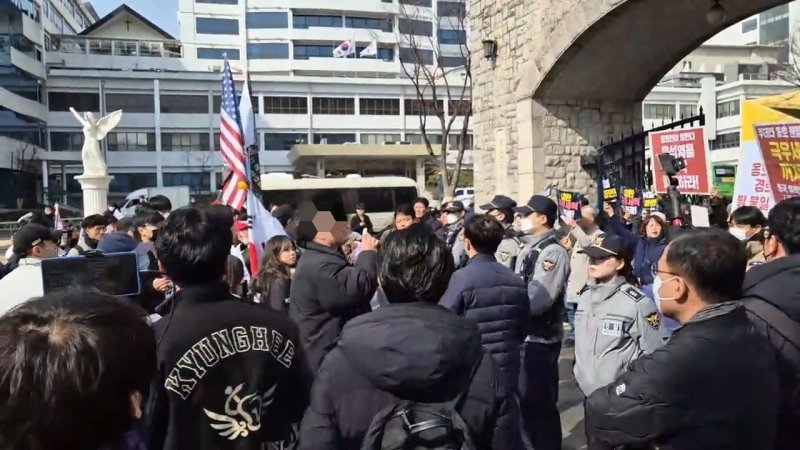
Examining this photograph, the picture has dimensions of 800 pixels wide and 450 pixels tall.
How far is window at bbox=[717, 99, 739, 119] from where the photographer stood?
4541cm

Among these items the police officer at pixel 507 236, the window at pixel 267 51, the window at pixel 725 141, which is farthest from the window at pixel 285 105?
the police officer at pixel 507 236

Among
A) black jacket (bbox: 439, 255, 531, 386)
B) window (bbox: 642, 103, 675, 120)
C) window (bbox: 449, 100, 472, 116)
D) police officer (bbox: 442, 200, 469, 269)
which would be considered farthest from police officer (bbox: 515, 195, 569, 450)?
window (bbox: 642, 103, 675, 120)

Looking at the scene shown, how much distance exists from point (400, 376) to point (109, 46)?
5515 cm

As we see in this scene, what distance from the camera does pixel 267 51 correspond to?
5350cm

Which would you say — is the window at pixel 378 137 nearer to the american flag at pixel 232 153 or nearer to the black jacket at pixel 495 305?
the american flag at pixel 232 153

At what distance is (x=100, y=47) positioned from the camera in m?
49.8

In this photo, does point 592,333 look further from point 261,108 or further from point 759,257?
point 261,108

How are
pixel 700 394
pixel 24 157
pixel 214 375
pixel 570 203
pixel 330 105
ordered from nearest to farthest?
pixel 700 394 < pixel 214 375 < pixel 570 203 < pixel 24 157 < pixel 330 105

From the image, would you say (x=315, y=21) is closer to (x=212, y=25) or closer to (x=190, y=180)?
(x=212, y=25)

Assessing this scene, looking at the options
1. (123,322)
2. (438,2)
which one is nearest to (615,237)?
(123,322)

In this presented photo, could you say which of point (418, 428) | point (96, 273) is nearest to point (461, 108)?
point (96, 273)

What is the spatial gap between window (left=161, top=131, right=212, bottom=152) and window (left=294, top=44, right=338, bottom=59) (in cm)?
1159

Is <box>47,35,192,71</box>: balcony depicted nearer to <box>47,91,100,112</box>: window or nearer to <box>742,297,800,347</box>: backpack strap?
<box>47,91,100,112</box>: window

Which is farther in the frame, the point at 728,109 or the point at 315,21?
the point at 315,21
